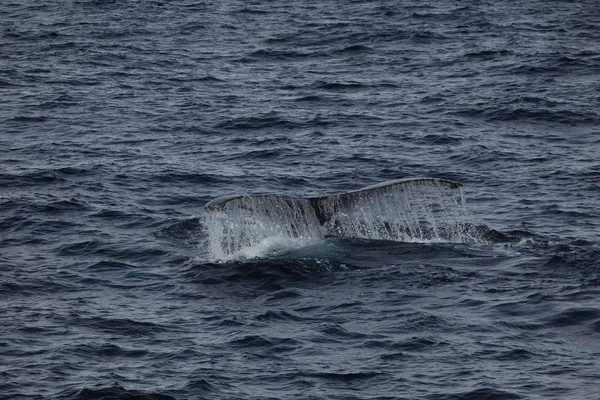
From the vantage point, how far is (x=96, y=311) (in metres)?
18.4

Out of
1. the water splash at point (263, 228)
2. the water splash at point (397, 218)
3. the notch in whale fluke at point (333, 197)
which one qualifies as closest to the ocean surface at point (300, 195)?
the water splash at point (263, 228)

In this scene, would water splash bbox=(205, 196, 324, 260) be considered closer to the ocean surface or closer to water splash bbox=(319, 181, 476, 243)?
the ocean surface

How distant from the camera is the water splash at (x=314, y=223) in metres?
19.4

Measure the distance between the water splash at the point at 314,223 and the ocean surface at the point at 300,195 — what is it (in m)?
0.33

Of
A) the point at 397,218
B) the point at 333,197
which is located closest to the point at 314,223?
the point at 333,197

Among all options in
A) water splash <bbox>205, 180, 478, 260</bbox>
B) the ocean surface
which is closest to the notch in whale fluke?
water splash <bbox>205, 180, 478, 260</bbox>

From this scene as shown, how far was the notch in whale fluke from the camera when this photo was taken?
18.4m

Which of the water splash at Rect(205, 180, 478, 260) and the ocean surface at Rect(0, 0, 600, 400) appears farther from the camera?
the water splash at Rect(205, 180, 478, 260)

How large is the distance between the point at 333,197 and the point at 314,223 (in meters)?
0.75

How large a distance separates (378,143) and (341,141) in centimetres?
112

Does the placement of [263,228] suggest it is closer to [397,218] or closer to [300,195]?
[397,218]

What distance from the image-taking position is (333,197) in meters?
19.9

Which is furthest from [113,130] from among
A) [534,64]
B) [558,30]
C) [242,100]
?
[558,30]

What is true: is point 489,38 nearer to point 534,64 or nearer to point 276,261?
point 534,64
